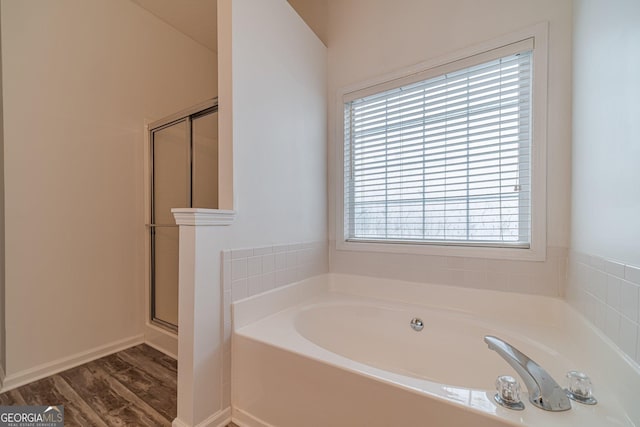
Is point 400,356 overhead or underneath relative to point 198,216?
underneath

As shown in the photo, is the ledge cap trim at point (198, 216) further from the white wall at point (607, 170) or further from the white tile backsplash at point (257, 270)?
the white wall at point (607, 170)

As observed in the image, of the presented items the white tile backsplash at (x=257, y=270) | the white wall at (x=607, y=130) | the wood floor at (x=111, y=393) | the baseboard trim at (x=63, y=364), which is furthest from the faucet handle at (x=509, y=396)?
the baseboard trim at (x=63, y=364)

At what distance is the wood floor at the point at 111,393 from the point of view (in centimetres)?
142

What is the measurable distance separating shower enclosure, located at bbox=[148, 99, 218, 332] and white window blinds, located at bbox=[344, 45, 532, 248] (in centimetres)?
118

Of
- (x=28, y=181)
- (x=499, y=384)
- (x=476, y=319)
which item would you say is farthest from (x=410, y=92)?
(x=28, y=181)

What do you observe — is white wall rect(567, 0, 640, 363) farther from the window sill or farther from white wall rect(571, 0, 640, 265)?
the window sill

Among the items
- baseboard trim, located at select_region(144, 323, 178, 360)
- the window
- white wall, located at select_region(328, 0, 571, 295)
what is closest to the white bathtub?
white wall, located at select_region(328, 0, 571, 295)

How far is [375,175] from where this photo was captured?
2057mm

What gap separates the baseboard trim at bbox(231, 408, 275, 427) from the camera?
131 cm

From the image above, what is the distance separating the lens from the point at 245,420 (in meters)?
1.37

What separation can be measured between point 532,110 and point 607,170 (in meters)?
0.65

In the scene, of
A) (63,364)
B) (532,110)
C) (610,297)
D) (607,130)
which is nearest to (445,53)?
(532,110)

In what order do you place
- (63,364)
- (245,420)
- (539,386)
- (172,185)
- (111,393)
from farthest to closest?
(172,185), (63,364), (111,393), (245,420), (539,386)

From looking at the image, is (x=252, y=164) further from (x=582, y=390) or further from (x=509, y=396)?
(x=582, y=390)
